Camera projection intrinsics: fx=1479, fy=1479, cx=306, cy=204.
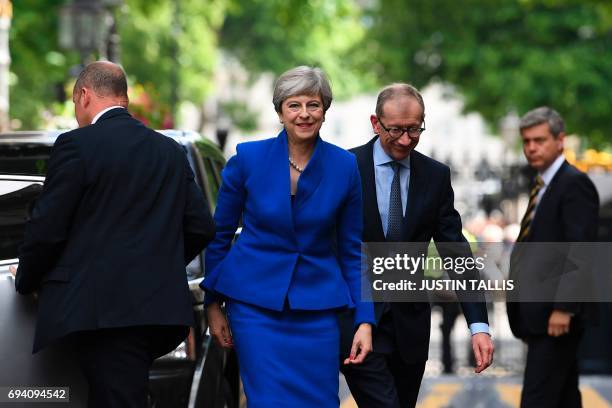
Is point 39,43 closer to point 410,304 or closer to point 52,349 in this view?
point 410,304

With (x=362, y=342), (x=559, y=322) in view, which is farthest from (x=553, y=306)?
(x=362, y=342)

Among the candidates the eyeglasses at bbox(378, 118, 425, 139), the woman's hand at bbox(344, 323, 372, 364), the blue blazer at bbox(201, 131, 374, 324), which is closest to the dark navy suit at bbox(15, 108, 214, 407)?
the blue blazer at bbox(201, 131, 374, 324)

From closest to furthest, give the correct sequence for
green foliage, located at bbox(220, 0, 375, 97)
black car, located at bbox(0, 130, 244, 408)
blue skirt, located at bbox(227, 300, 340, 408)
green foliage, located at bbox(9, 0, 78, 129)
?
black car, located at bbox(0, 130, 244, 408), blue skirt, located at bbox(227, 300, 340, 408), green foliage, located at bbox(9, 0, 78, 129), green foliage, located at bbox(220, 0, 375, 97)

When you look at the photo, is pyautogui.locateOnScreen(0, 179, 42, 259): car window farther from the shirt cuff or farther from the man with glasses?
the shirt cuff

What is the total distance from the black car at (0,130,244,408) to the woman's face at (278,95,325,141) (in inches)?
39.0

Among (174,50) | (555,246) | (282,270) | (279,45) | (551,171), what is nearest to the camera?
(282,270)

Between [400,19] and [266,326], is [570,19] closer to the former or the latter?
[400,19]

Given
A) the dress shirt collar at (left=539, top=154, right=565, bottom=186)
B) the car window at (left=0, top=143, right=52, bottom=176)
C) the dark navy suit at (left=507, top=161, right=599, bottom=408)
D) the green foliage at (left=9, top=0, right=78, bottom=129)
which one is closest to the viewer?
the car window at (left=0, top=143, right=52, bottom=176)

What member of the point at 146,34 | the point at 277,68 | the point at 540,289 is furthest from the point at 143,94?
the point at 277,68

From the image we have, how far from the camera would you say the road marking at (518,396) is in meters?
10.9

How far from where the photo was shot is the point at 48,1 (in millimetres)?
21844

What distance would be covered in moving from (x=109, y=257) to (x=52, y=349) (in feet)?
1.28

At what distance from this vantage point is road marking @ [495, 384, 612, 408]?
35.7 ft

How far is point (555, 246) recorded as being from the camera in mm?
7207
